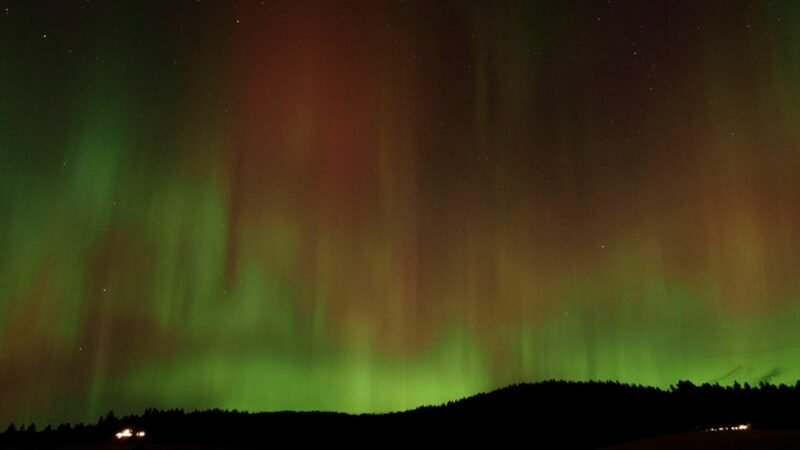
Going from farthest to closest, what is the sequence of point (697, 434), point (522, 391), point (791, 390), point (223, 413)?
point (522, 391) < point (223, 413) < point (791, 390) < point (697, 434)

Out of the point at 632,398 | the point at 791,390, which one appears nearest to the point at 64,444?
the point at 632,398

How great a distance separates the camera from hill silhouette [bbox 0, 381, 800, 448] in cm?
6519

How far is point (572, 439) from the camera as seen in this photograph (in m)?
70.1

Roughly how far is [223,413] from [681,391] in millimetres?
50779

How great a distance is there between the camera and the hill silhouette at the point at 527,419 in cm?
6519

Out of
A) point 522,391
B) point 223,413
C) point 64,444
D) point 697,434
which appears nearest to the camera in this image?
point 697,434

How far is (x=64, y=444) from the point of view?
36.3 metres

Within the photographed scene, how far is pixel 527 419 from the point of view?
77375 mm

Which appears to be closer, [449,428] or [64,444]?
[64,444]

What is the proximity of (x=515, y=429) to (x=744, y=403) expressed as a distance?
24.0 metres

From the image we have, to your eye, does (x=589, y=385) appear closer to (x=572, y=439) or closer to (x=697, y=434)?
(x=572, y=439)

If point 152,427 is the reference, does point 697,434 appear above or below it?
below

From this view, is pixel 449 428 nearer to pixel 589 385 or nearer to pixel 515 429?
pixel 515 429

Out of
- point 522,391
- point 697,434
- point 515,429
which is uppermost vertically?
point 522,391
